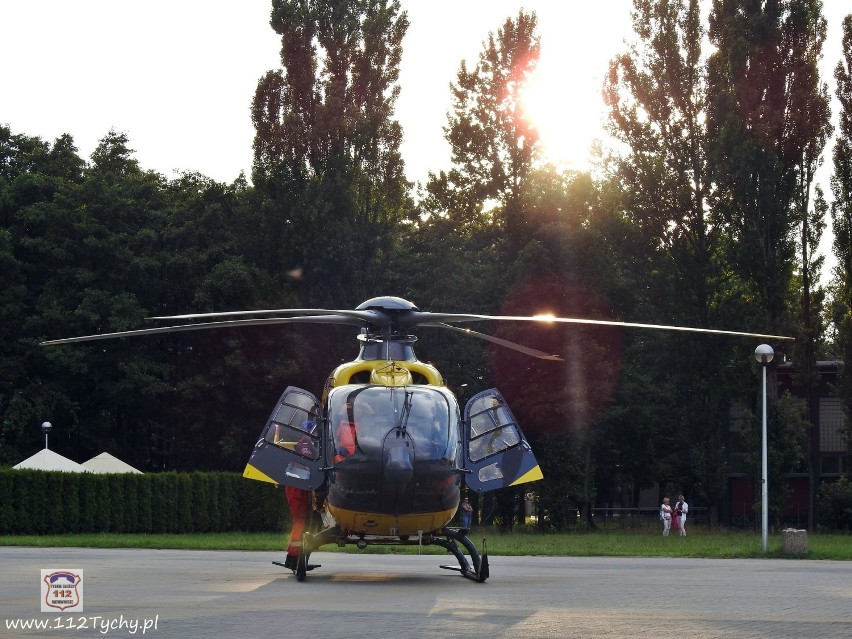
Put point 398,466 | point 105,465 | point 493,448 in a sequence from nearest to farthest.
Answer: point 398,466 < point 493,448 < point 105,465

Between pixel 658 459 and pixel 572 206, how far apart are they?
15171 mm

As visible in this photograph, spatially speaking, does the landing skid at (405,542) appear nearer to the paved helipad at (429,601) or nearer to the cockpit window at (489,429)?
the paved helipad at (429,601)

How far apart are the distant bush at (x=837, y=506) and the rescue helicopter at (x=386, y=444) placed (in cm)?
3334

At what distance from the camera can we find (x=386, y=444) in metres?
17.3

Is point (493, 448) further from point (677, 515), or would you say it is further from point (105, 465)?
point (677, 515)

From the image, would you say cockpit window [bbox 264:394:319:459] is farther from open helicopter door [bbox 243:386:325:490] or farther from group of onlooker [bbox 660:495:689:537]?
group of onlooker [bbox 660:495:689:537]

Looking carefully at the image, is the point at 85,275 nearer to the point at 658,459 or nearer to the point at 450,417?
the point at 658,459

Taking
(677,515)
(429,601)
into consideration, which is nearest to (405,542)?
(429,601)

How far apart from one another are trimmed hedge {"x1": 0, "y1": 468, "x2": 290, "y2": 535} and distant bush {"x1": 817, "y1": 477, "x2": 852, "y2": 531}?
65.5 feet

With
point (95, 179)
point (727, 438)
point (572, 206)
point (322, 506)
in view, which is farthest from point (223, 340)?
point (322, 506)

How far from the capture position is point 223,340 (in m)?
53.5

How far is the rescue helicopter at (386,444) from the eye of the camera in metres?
17.3

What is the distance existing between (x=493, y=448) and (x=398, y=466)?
2.31m

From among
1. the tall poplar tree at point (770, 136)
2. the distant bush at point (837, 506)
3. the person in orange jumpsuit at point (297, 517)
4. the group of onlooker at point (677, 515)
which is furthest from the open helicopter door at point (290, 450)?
the distant bush at point (837, 506)
